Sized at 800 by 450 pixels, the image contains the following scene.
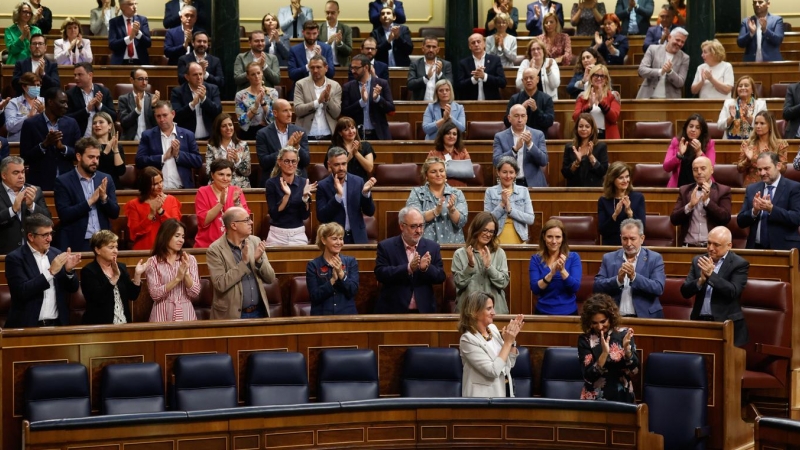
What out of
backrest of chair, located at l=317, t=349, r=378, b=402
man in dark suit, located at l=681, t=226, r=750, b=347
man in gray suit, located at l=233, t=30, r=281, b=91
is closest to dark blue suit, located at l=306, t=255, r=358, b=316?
backrest of chair, located at l=317, t=349, r=378, b=402

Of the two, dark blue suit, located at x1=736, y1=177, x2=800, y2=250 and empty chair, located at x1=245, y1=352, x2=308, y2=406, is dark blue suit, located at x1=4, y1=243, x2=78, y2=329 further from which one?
dark blue suit, located at x1=736, y1=177, x2=800, y2=250

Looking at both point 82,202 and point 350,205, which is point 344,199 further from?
point 82,202

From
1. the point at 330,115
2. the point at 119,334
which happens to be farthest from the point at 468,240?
the point at 330,115

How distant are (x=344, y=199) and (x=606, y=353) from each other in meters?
2.26

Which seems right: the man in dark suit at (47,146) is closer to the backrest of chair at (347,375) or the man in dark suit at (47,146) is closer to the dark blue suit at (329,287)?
the dark blue suit at (329,287)

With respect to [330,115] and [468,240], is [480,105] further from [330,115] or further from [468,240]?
[468,240]

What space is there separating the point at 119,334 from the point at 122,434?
962 millimetres

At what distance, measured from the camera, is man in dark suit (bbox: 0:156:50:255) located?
7301 millimetres

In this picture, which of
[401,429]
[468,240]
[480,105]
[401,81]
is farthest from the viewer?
[401,81]

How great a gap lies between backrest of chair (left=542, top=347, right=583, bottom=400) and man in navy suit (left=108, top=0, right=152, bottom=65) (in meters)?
5.73

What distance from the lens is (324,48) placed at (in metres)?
10.1

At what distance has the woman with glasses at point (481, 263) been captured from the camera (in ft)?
22.5

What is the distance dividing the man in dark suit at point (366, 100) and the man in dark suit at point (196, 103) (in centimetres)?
94

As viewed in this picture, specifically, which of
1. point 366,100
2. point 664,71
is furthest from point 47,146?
point 664,71
